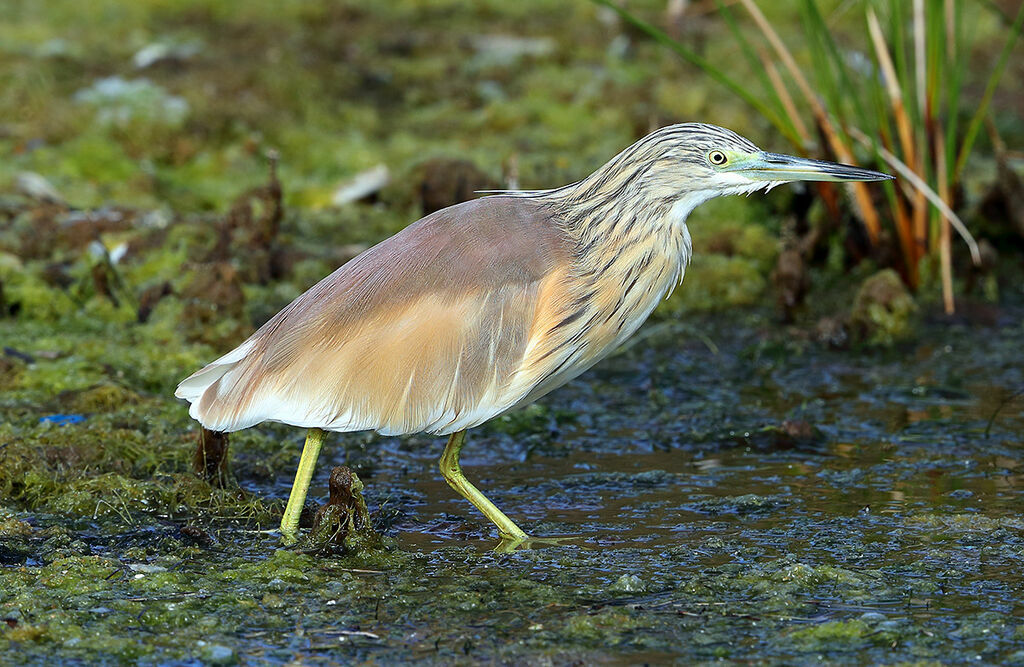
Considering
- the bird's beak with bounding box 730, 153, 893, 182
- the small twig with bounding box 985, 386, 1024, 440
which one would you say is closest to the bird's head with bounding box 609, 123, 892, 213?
the bird's beak with bounding box 730, 153, 893, 182

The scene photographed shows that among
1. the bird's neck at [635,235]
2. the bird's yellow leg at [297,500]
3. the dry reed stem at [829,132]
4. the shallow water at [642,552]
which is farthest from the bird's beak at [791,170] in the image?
the dry reed stem at [829,132]

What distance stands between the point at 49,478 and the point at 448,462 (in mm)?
1423

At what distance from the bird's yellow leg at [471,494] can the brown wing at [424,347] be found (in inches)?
10.8

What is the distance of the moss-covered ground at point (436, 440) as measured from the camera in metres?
3.77

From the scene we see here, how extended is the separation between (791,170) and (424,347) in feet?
4.45

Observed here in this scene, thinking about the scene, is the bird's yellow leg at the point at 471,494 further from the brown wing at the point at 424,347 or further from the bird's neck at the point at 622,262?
the bird's neck at the point at 622,262

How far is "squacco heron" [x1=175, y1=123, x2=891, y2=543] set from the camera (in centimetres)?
442

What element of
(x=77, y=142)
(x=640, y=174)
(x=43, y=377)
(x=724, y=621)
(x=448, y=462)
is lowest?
(x=724, y=621)

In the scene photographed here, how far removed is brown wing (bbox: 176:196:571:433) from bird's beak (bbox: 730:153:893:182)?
0.69m

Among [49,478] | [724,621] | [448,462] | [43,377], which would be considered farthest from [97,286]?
[724,621]

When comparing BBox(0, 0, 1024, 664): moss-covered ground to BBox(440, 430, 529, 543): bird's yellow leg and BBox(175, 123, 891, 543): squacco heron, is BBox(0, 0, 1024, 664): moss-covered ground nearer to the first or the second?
Answer: BBox(440, 430, 529, 543): bird's yellow leg

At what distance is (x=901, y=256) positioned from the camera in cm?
699

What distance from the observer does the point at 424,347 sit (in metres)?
4.44

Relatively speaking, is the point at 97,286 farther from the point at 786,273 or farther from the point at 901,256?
the point at 901,256
